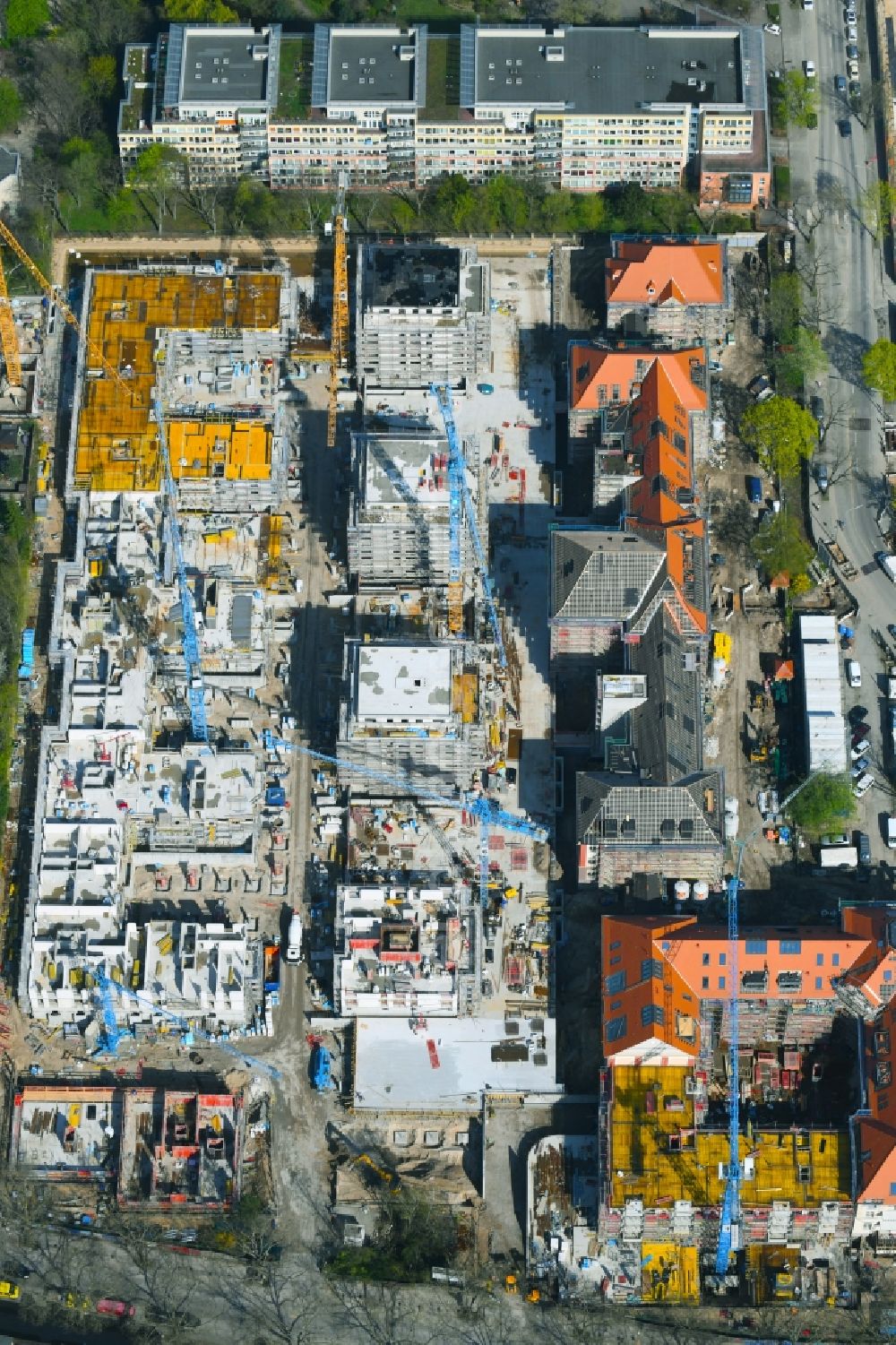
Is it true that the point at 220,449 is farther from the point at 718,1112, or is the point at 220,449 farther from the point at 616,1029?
the point at 718,1112

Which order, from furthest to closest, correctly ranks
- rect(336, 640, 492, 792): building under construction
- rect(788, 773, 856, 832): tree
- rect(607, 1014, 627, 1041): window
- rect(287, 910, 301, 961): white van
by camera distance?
rect(788, 773, 856, 832): tree
rect(287, 910, 301, 961): white van
rect(336, 640, 492, 792): building under construction
rect(607, 1014, 627, 1041): window

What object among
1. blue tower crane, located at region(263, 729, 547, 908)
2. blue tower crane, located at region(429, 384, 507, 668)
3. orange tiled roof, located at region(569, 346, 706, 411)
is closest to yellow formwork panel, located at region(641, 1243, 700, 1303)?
blue tower crane, located at region(263, 729, 547, 908)

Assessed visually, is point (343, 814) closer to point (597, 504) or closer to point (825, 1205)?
point (597, 504)

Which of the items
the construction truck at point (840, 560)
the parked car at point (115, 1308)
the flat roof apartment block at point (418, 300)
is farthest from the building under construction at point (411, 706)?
the parked car at point (115, 1308)

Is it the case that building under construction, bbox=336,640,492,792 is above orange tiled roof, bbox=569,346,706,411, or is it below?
below

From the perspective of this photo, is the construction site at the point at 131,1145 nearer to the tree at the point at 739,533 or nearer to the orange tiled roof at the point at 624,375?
the tree at the point at 739,533

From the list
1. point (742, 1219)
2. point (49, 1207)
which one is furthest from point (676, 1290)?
point (49, 1207)

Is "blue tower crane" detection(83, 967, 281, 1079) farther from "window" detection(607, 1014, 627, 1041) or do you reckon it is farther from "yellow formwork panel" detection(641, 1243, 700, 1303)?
"yellow formwork panel" detection(641, 1243, 700, 1303)
